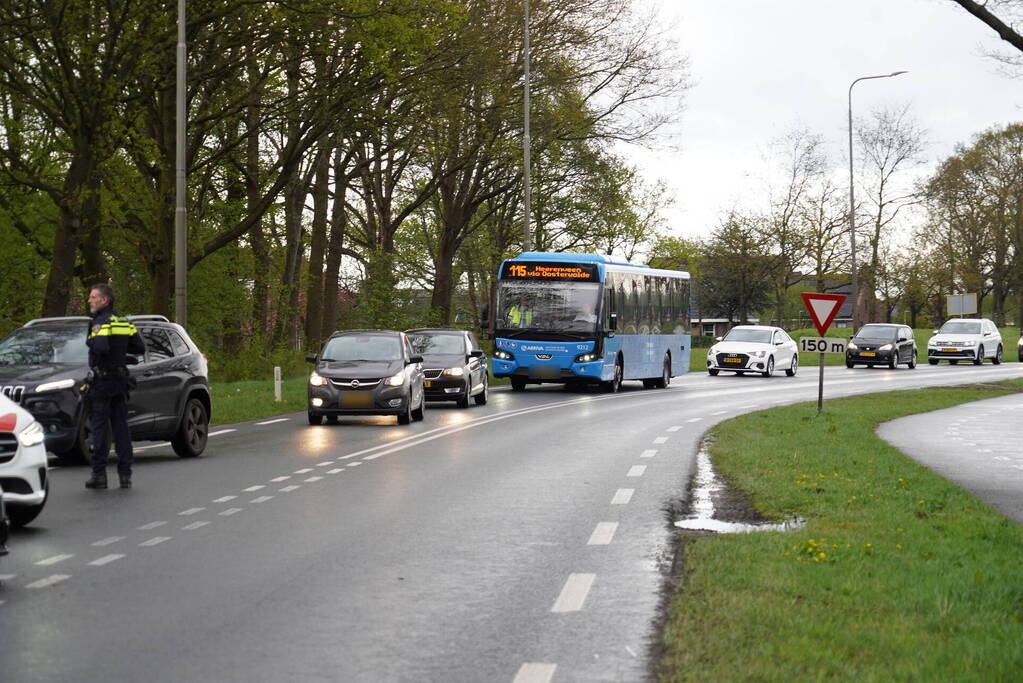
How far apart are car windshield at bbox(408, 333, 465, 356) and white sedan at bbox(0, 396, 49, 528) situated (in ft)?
58.1

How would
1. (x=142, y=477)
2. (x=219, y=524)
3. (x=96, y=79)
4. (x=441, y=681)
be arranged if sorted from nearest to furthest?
1. (x=441, y=681)
2. (x=219, y=524)
3. (x=142, y=477)
4. (x=96, y=79)

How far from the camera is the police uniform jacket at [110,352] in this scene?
12876mm

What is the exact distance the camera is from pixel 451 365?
90.5 ft

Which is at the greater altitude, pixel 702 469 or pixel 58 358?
pixel 58 358

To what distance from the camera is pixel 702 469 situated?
15.4 meters

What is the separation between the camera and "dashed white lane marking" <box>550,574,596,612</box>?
7.46m

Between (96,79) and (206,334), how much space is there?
1523cm

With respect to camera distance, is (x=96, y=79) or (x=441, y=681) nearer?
(x=441, y=681)

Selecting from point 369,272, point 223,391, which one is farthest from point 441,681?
point 369,272

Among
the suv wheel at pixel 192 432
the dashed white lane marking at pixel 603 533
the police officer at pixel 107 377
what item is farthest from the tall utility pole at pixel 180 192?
the dashed white lane marking at pixel 603 533

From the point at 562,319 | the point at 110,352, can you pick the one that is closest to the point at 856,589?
the point at 110,352

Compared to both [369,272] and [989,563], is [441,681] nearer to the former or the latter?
[989,563]

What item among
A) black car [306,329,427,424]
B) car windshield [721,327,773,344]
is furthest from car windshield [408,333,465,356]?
car windshield [721,327,773,344]

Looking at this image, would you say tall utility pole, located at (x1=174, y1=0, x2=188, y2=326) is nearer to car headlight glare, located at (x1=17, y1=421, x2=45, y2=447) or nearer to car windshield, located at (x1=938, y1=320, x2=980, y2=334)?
car headlight glare, located at (x1=17, y1=421, x2=45, y2=447)
